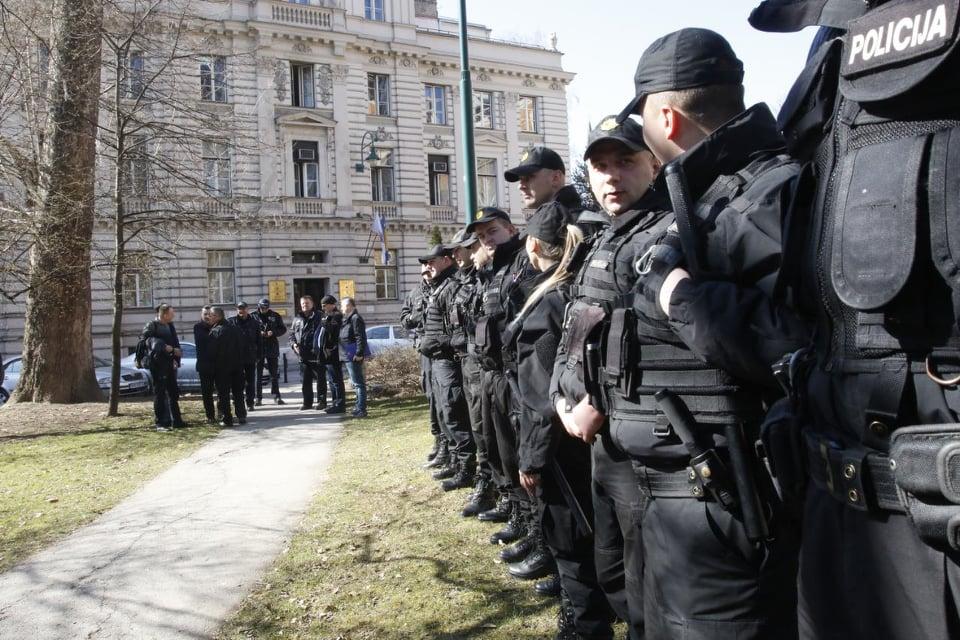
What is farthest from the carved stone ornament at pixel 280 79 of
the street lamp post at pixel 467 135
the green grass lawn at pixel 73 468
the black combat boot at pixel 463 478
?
the black combat boot at pixel 463 478

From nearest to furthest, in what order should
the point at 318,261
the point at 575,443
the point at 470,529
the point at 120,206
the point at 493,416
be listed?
the point at 575,443
the point at 493,416
the point at 470,529
the point at 120,206
the point at 318,261

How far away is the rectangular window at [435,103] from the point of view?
38.5 meters

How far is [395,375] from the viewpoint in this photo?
52.5ft

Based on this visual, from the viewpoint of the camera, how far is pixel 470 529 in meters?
5.89

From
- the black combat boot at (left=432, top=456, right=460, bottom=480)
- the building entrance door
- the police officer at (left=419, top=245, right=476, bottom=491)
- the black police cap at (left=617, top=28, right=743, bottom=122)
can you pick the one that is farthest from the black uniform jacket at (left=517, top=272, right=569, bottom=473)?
the building entrance door

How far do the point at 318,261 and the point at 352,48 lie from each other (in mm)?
10268

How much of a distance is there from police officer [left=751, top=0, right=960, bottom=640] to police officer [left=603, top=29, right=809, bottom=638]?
1.06 feet

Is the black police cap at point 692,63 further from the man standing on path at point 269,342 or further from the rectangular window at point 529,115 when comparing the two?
the rectangular window at point 529,115

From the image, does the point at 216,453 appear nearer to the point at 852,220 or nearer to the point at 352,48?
the point at 852,220

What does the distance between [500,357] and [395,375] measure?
435 inches

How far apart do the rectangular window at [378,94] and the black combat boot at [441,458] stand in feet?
101

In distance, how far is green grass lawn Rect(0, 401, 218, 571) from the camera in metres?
6.73

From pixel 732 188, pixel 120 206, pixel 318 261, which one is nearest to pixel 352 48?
pixel 318 261

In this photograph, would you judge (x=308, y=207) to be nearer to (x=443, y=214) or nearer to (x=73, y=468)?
(x=443, y=214)
